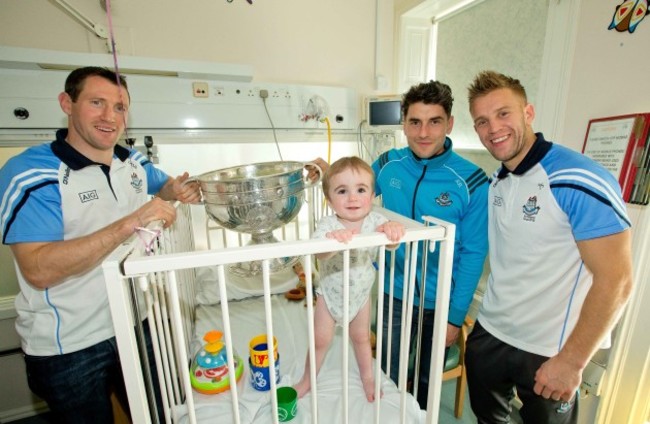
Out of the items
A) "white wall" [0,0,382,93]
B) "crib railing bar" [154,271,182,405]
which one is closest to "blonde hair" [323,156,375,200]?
"crib railing bar" [154,271,182,405]

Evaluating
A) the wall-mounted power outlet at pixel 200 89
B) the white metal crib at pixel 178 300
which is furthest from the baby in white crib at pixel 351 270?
the wall-mounted power outlet at pixel 200 89

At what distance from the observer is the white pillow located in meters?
1.78

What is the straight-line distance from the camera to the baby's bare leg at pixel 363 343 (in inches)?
43.0

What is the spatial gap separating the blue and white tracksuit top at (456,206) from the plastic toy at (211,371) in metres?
0.78

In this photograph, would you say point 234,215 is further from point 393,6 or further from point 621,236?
point 393,6

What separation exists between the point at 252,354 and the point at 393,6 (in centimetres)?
236

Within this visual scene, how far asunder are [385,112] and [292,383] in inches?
64.3

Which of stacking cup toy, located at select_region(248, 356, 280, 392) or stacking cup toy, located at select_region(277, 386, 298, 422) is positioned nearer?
stacking cup toy, located at select_region(277, 386, 298, 422)

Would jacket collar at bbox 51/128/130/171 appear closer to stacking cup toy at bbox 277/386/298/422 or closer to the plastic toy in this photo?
the plastic toy

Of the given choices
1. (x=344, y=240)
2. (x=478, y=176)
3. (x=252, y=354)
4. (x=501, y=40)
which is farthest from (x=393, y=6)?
(x=252, y=354)

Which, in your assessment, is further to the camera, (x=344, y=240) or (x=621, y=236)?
(x=621, y=236)

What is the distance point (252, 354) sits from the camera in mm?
1104

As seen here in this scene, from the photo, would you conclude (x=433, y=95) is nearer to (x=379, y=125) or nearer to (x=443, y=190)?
(x=443, y=190)

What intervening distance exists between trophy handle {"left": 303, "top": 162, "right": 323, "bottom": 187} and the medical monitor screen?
3.18ft
